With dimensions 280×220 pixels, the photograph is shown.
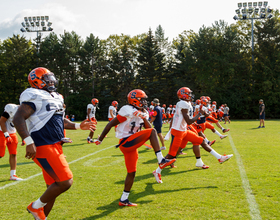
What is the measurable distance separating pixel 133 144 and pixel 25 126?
1.84 meters

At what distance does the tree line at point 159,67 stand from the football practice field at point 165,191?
3209 cm

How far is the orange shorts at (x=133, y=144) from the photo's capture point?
13.8ft

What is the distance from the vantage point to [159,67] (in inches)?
1746

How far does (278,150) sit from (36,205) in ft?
28.6

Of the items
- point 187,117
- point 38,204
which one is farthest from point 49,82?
point 187,117

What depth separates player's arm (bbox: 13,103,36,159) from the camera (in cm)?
287

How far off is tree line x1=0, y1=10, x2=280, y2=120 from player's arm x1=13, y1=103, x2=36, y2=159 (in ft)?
120

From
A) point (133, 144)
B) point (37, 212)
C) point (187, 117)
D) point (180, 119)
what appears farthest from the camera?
point (180, 119)

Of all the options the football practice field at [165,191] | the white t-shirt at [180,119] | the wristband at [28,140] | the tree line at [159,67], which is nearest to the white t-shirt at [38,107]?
the wristband at [28,140]

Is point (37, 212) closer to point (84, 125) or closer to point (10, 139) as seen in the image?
point (84, 125)

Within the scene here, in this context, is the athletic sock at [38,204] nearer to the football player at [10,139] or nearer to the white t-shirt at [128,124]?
the white t-shirt at [128,124]

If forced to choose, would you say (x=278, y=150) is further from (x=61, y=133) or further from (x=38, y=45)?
(x=38, y=45)

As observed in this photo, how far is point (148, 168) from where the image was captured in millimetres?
6988

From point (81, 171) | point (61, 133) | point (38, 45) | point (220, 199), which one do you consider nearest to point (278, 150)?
point (220, 199)
